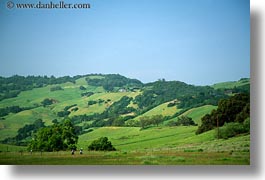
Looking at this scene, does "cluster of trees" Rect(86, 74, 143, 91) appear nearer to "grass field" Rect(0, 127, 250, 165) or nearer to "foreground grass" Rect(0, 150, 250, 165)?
"grass field" Rect(0, 127, 250, 165)

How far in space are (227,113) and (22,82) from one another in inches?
140

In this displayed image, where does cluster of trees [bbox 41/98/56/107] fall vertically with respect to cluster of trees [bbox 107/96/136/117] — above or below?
above

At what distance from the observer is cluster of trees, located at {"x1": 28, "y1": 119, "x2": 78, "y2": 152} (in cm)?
923

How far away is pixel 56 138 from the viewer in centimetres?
929

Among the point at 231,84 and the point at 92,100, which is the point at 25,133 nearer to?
the point at 92,100


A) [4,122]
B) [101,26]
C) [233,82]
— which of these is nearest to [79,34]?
[101,26]

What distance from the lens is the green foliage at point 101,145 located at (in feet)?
30.0

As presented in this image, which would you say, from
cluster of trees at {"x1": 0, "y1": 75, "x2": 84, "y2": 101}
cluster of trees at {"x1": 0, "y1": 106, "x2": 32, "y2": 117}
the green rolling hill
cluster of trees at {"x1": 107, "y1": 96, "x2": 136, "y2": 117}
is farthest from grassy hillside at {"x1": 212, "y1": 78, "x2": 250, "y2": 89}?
cluster of trees at {"x1": 0, "y1": 106, "x2": 32, "y2": 117}

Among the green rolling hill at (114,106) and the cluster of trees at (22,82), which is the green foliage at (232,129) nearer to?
the green rolling hill at (114,106)

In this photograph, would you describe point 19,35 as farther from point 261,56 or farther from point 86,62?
point 261,56

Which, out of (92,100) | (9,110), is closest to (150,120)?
(92,100)

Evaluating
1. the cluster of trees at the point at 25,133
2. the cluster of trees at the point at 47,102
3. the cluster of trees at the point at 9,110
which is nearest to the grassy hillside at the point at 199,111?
the cluster of trees at the point at 47,102

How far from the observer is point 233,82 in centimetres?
896

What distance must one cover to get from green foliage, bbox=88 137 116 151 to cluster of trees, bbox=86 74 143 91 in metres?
0.94
